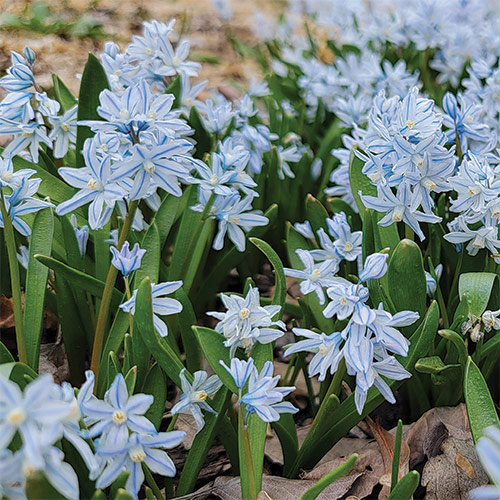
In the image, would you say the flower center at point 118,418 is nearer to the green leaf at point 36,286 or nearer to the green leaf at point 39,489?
the green leaf at point 39,489

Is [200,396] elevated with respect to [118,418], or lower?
lower

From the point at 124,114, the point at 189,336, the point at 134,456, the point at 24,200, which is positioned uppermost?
the point at 124,114

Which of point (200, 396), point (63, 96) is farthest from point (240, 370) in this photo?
point (63, 96)

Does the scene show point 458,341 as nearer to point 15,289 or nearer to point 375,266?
point 375,266

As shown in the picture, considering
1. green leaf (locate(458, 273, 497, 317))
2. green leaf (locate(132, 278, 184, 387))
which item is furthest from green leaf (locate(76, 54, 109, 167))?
green leaf (locate(458, 273, 497, 317))

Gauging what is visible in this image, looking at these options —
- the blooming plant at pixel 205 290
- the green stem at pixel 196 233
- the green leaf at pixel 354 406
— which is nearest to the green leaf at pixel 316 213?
the blooming plant at pixel 205 290

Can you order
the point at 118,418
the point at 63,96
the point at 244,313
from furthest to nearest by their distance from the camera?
the point at 63,96, the point at 244,313, the point at 118,418

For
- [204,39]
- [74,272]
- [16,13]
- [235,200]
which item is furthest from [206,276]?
[204,39]
